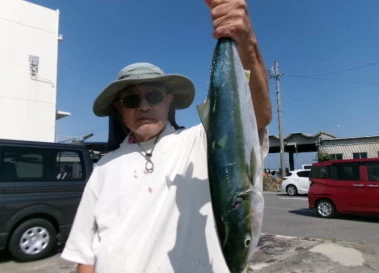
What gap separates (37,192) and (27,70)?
54.6ft

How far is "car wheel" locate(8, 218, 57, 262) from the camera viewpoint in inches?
245

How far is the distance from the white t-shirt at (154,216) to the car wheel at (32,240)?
196 inches

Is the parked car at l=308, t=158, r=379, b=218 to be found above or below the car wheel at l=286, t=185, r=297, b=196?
above

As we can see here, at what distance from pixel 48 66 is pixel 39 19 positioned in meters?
2.91

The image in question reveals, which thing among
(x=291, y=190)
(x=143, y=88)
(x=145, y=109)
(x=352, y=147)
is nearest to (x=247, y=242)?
(x=145, y=109)

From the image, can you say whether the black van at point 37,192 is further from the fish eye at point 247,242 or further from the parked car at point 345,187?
the parked car at point 345,187

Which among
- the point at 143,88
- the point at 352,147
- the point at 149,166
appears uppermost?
the point at 352,147

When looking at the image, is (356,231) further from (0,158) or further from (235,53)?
(235,53)

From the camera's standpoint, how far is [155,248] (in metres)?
1.73

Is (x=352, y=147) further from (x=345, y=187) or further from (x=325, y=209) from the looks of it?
(x=345, y=187)

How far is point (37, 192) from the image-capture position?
653cm

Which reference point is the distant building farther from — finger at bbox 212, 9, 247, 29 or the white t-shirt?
finger at bbox 212, 9, 247, 29

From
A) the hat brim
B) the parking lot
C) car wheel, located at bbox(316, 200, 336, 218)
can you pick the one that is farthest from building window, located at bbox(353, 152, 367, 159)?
the hat brim

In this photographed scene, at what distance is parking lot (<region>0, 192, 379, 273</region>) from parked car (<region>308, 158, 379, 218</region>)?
0.45m
